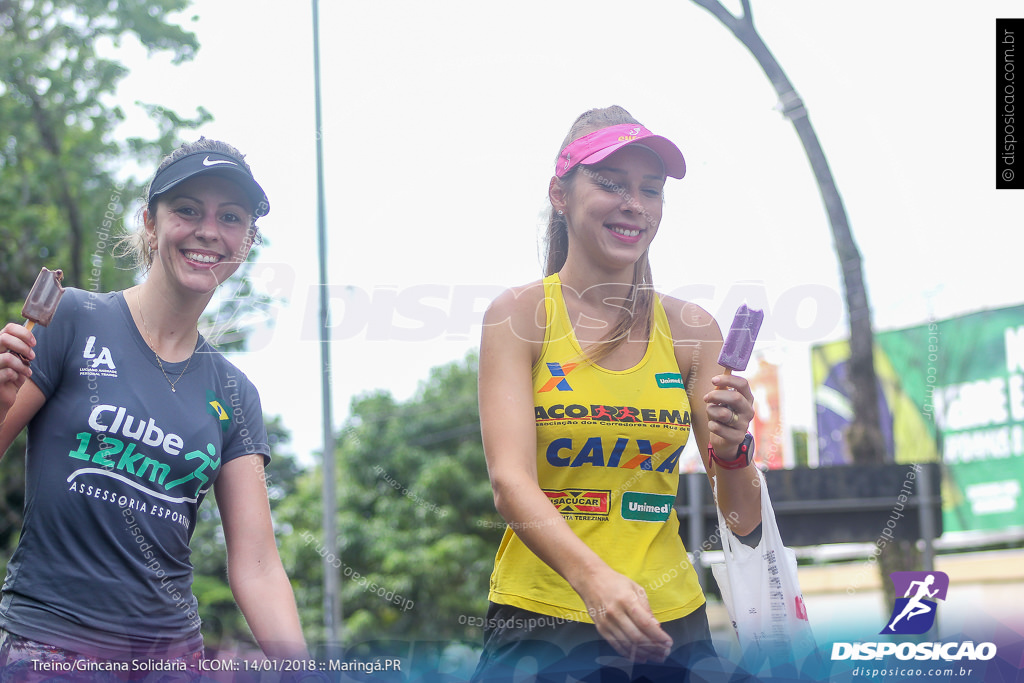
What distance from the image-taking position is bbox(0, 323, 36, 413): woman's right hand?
5.99ft

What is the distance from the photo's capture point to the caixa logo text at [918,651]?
2.13 metres

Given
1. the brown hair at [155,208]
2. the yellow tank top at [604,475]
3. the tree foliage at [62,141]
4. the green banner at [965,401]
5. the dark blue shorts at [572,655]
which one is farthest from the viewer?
the green banner at [965,401]

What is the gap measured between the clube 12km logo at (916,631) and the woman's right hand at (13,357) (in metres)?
1.86

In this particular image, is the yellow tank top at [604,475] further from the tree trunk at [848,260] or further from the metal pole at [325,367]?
the tree trunk at [848,260]

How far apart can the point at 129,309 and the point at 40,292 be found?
→ 357mm

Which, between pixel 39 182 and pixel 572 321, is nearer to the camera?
pixel 572 321

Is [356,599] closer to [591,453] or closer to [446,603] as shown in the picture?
[446,603]

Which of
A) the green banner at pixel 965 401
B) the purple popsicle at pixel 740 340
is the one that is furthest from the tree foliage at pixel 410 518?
the purple popsicle at pixel 740 340

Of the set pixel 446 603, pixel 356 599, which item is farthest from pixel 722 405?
pixel 356 599

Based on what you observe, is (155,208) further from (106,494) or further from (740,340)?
(740,340)

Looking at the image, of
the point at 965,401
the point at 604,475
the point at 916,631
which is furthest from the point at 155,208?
the point at 965,401

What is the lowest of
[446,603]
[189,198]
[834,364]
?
[446,603]

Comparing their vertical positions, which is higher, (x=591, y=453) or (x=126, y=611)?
(x=591, y=453)

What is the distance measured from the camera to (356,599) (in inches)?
715
